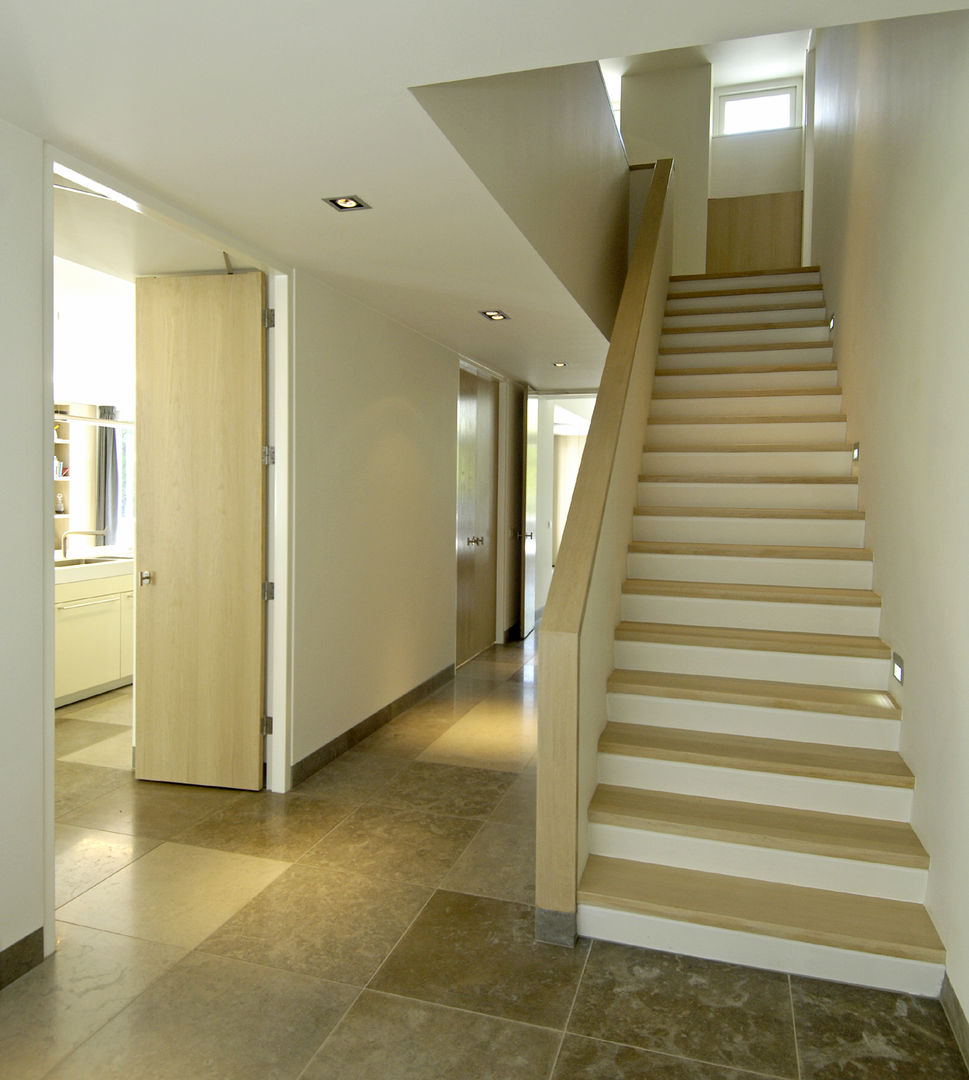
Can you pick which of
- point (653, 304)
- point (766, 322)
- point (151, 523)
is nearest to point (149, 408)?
point (151, 523)

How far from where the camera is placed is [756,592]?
3508mm

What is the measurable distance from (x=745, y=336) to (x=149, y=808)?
4.31 metres

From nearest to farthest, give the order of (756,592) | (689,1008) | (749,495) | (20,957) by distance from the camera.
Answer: (689,1008) < (20,957) < (756,592) < (749,495)

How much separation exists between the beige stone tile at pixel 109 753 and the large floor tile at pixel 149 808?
24 cm

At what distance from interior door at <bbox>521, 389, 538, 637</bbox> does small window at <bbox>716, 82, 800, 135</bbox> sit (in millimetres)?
4226

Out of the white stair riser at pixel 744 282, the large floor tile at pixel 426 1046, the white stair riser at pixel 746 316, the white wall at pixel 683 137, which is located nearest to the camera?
the large floor tile at pixel 426 1046

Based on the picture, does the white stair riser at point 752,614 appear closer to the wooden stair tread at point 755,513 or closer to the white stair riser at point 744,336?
the wooden stair tread at point 755,513

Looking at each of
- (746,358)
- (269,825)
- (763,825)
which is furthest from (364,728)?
(746,358)

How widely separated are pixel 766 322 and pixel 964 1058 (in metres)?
4.27

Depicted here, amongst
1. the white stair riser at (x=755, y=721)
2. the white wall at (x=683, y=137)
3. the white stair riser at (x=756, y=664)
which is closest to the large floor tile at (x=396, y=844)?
the white stair riser at (x=755, y=721)

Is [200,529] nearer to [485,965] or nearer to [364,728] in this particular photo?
[364,728]

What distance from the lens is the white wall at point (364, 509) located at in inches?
153

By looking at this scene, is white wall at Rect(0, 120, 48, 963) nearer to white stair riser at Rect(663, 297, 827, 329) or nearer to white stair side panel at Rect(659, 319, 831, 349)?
white stair side panel at Rect(659, 319, 831, 349)

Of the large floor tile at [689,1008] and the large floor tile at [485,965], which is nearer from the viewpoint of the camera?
the large floor tile at [689,1008]
